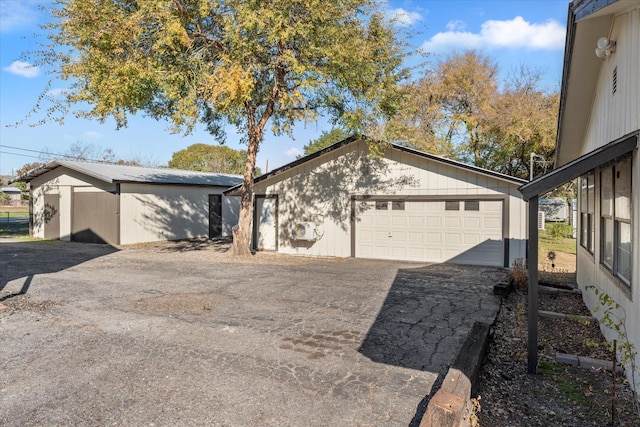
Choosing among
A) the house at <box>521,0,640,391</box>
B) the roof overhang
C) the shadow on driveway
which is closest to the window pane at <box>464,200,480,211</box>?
the shadow on driveway

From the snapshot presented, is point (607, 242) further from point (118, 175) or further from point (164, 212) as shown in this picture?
point (118, 175)

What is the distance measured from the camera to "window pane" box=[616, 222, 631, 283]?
4.13 m

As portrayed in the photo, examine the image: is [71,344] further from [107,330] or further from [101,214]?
[101,214]

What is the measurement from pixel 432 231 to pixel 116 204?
12014 millimetres

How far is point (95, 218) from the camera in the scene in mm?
16438

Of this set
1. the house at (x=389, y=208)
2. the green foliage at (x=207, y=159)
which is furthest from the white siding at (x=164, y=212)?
the green foliage at (x=207, y=159)

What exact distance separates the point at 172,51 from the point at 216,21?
142cm

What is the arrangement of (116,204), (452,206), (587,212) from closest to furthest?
(587,212) < (452,206) < (116,204)

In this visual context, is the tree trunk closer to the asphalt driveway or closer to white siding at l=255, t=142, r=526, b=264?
white siding at l=255, t=142, r=526, b=264

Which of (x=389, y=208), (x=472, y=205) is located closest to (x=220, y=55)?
(x=389, y=208)

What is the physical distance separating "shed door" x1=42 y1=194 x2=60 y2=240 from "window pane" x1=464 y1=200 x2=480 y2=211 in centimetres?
1673

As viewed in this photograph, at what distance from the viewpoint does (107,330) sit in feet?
17.3

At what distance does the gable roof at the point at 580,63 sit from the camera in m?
4.06

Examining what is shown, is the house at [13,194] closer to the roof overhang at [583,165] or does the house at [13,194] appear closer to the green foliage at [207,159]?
the green foliage at [207,159]
